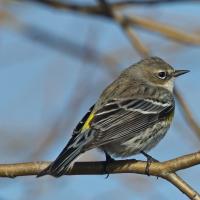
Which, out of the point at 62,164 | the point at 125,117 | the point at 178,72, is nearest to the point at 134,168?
the point at 62,164

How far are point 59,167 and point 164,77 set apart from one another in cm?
326

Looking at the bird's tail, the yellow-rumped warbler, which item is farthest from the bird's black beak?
the bird's tail

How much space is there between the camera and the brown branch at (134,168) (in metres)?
5.37

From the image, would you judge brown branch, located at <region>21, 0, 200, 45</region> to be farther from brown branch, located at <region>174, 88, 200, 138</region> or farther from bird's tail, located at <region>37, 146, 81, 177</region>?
bird's tail, located at <region>37, 146, 81, 177</region>

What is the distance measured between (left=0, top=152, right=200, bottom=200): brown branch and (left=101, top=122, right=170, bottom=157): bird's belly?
0.59 meters

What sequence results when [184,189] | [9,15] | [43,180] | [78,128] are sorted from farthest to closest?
1. [9,15]
2. [43,180]
3. [78,128]
4. [184,189]

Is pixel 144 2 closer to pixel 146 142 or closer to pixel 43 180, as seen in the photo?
pixel 146 142

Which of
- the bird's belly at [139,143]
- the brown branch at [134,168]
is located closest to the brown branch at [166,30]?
the bird's belly at [139,143]

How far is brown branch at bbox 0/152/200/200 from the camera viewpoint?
5.37 metres

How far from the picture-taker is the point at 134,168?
604 centimetres

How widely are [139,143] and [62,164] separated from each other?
58.4 inches

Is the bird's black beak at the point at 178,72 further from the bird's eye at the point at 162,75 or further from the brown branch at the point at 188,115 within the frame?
the brown branch at the point at 188,115

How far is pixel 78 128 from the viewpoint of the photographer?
6.85m

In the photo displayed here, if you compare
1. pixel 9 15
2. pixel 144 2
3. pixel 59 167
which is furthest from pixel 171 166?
pixel 9 15
